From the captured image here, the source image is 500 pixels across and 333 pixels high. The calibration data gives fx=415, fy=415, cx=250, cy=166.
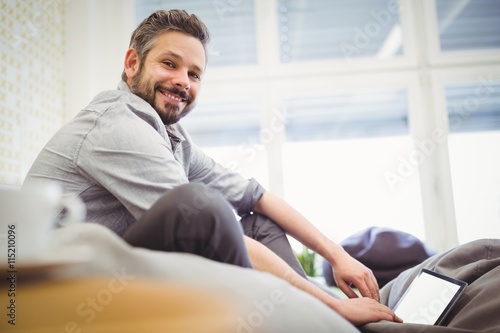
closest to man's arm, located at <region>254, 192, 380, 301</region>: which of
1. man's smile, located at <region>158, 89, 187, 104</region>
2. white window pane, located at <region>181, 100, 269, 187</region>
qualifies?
man's smile, located at <region>158, 89, 187, 104</region>

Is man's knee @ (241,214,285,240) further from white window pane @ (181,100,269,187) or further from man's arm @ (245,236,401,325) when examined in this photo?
white window pane @ (181,100,269,187)

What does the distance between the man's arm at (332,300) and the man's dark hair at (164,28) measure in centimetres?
63

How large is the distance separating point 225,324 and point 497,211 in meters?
2.77

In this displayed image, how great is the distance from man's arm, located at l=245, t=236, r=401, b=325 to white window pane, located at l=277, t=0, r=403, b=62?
7.40ft

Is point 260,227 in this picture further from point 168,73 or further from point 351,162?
point 351,162

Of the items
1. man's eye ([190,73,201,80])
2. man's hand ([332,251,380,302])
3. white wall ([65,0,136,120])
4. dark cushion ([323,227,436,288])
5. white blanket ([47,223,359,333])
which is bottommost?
dark cushion ([323,227,436,288])

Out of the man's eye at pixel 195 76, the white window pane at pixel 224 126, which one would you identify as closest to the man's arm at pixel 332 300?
the man's eye at pixel 195 76

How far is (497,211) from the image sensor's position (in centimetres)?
265

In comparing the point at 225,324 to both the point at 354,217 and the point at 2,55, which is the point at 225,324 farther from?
the point at 354,217

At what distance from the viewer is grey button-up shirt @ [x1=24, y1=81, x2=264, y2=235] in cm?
74

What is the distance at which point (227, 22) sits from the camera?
287 cm

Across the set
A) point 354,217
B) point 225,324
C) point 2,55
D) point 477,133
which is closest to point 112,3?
point 2,55

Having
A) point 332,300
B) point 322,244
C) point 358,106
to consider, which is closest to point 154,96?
point 322,244

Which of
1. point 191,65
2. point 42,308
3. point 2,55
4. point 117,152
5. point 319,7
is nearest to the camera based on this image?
point 42,308
